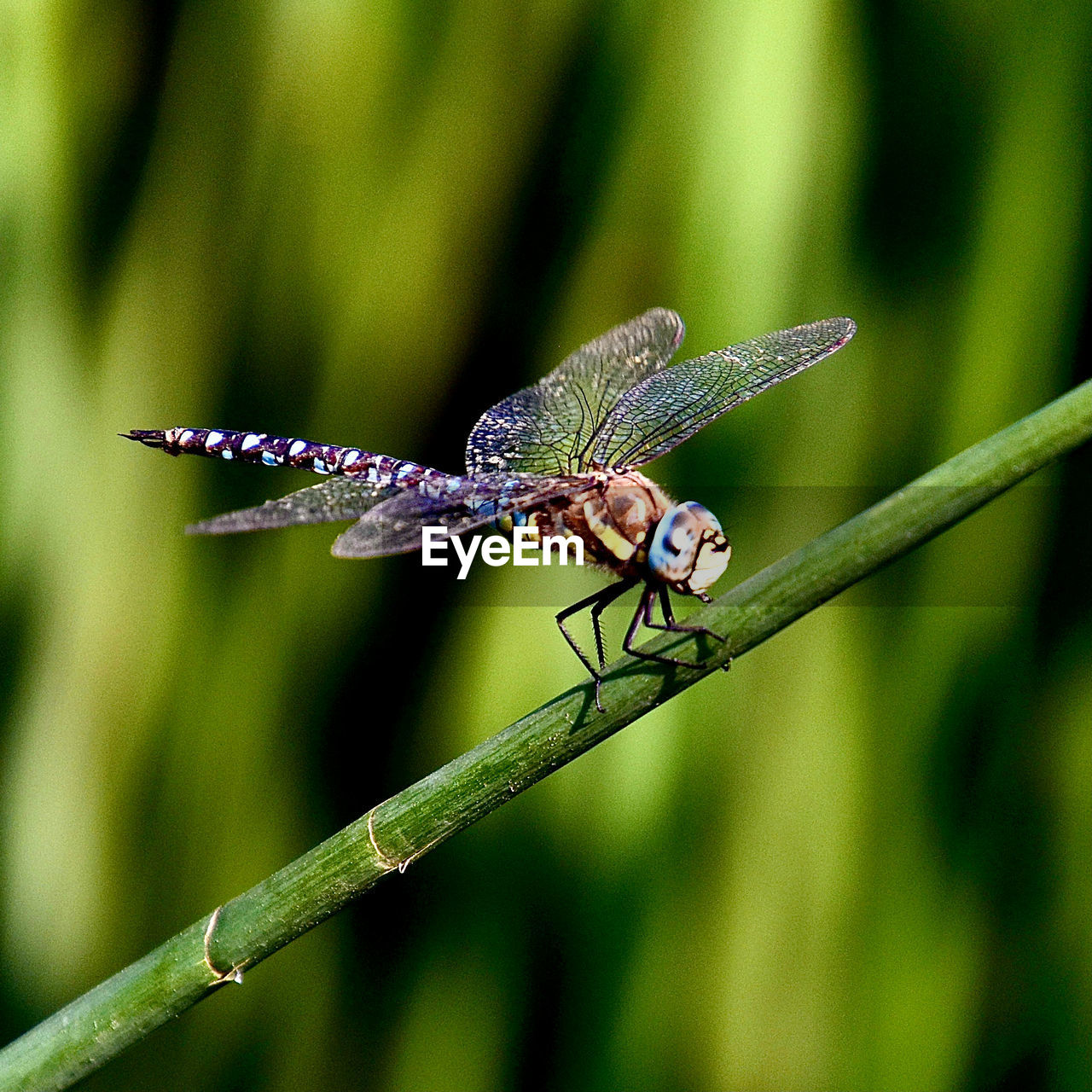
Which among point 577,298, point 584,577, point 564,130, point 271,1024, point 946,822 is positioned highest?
point 564,130

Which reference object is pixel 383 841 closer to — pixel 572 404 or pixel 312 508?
pixel 312 508

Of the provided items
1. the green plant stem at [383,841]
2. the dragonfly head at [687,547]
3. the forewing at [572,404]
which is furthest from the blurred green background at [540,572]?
the green plant stem at [383,841]

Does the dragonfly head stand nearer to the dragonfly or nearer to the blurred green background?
the dragonfly

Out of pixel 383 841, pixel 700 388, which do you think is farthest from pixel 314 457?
pixel 383 841

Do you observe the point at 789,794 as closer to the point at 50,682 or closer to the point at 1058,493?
the point at 1058,493

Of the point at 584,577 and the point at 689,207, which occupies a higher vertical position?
the point at 689,207

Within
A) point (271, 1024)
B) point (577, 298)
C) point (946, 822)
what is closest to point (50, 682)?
point (271, 1024)

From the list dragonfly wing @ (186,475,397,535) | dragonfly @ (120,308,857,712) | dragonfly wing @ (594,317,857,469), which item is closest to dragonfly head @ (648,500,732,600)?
dragonfly @ (120,308,857,712)

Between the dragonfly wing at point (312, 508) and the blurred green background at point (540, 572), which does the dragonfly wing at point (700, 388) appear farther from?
the dragonfly wing at point (312, 508)
